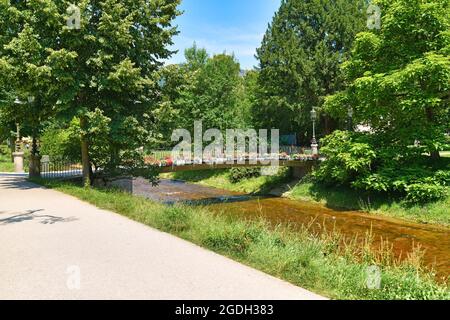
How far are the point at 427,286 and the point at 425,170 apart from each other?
16.6m

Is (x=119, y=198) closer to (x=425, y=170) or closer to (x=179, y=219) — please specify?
(x=179, y=219)

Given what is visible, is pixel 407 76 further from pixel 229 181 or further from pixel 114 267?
pixel 229 181

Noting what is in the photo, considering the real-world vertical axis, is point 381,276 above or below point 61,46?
below

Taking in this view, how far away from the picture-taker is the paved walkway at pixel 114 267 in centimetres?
600

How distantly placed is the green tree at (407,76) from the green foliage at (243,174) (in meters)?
12.8

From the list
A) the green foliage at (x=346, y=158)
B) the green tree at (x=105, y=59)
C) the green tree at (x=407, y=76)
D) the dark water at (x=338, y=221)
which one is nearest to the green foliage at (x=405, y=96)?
the green tree at (x=407, y=76)

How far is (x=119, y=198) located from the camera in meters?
14.8

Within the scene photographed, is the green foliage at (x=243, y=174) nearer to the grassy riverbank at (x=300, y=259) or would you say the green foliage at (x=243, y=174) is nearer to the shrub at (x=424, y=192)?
the shrub at (x=424, y=192)

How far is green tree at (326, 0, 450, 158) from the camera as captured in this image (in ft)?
68.0

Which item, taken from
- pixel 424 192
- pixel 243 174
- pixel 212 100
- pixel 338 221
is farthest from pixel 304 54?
pixel 338 221

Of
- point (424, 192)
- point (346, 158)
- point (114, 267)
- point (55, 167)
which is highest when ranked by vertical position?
point (346, 158)

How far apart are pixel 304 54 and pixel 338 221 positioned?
19193 millimetres

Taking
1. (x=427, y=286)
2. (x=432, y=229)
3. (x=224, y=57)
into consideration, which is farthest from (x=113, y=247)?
(x=224, y=57)

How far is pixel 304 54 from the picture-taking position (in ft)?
117
